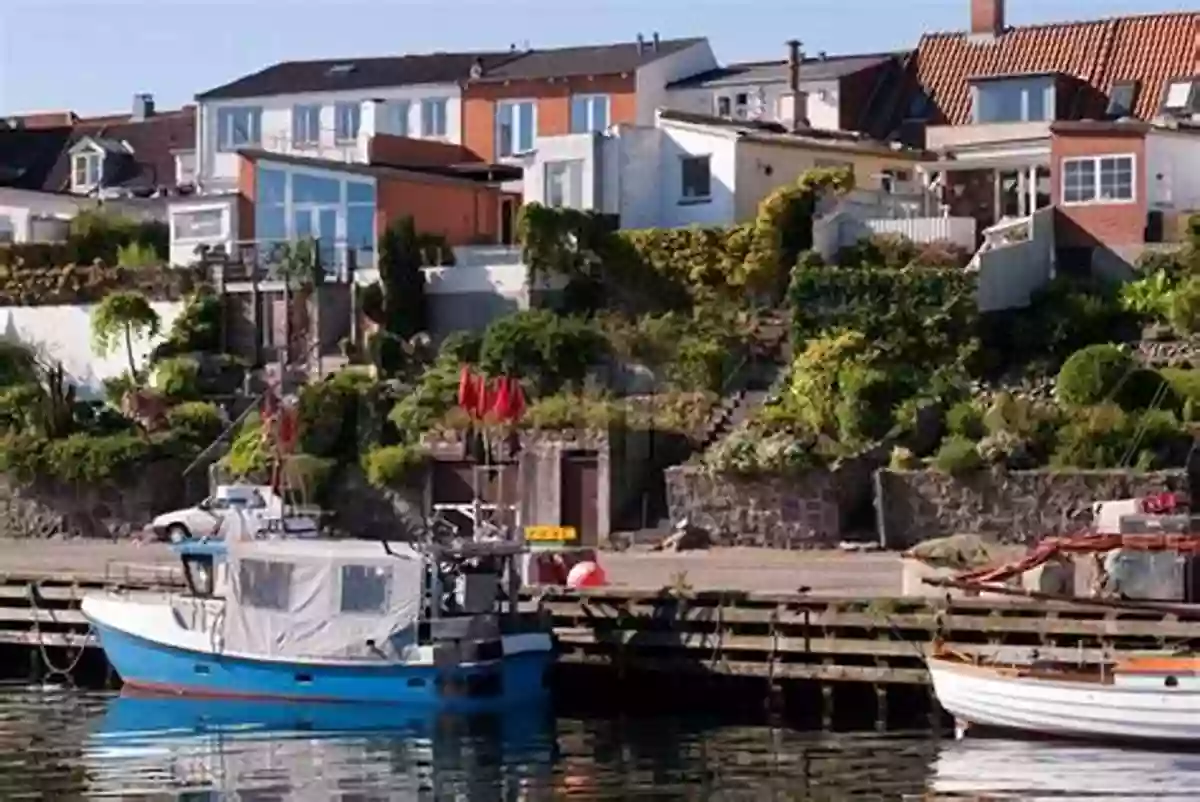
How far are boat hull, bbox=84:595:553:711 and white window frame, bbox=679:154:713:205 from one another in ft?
81.5

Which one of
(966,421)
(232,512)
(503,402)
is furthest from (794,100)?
(232,512)

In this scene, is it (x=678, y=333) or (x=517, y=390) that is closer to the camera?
(x=517, y=390)

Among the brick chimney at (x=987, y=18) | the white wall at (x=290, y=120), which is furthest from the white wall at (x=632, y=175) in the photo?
the brick chimney at (x=987, y=18)

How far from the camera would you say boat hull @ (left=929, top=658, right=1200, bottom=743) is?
98.5 feet

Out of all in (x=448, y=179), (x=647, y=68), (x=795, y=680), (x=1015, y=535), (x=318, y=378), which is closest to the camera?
(x=795, y=680)

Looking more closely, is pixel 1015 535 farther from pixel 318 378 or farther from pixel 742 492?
pixel 318 378

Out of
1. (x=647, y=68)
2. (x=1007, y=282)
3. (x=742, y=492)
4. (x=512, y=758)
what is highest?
(x=647, y=68)

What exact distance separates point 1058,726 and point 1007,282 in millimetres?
22379

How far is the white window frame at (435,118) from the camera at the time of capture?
234 feet

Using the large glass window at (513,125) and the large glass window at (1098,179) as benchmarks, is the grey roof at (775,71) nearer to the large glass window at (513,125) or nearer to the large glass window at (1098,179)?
the large glass window at (513,125)

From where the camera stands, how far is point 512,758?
102ft

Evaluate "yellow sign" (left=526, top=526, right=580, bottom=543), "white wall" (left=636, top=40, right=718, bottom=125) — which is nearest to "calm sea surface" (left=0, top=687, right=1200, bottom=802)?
"yellow sign" (left=526, top=526, right=580, bottom=543)

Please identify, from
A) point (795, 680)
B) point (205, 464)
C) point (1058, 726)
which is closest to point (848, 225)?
point (205, 464)

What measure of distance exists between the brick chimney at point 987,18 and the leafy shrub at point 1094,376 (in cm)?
2438
